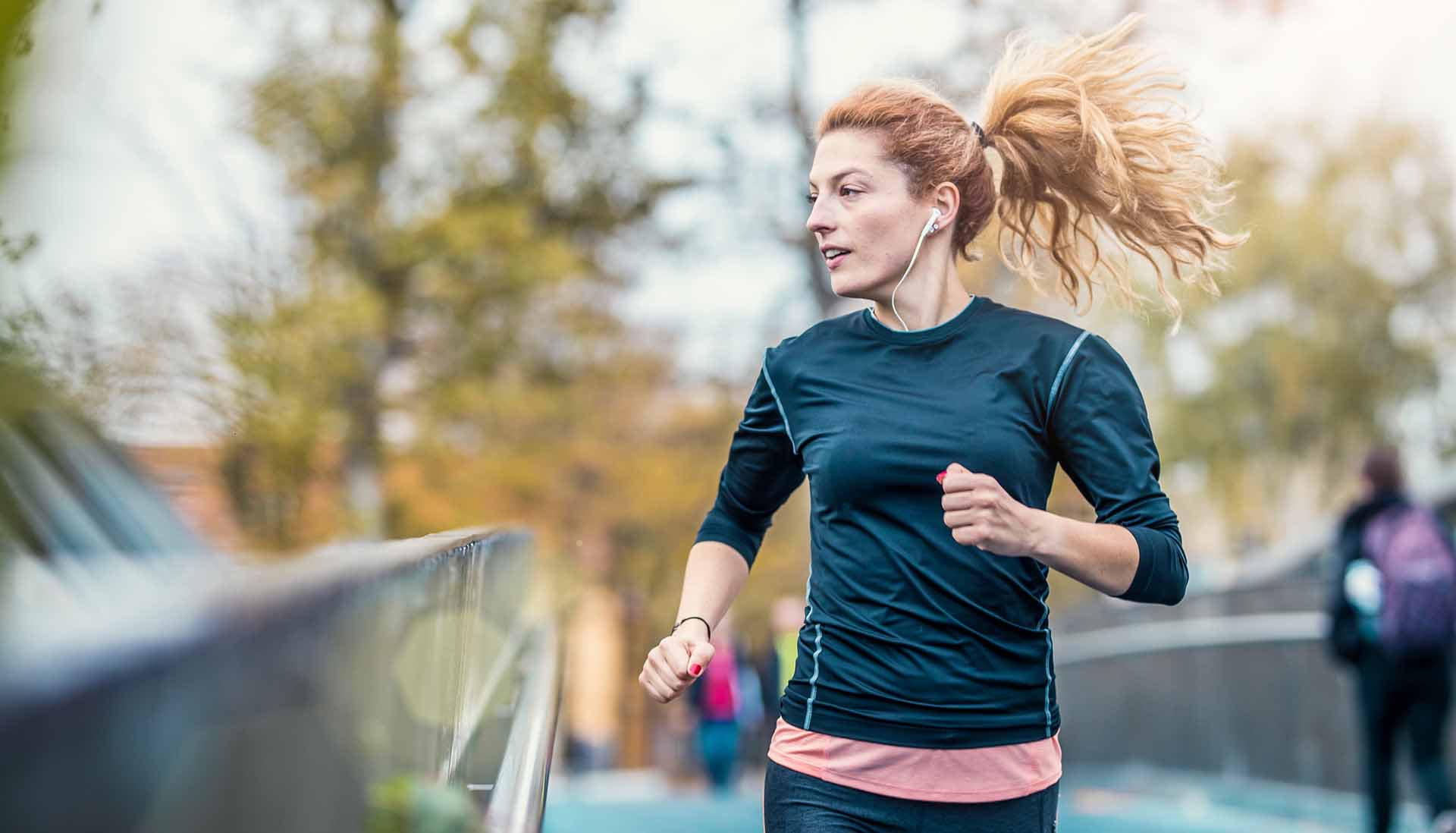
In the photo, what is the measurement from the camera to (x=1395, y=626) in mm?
7625

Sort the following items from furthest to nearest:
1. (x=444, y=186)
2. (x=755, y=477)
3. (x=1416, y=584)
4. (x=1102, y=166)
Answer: (x=444, y=186), (x=1416, y=584), (x=755, y=477), (x=1102, y=166)

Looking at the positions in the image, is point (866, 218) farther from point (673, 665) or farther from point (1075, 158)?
point (673, 665)

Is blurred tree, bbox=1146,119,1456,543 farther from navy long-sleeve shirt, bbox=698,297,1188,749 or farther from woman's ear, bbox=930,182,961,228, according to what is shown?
navy long-sleeve shirt, bbox=698,297,1188,749

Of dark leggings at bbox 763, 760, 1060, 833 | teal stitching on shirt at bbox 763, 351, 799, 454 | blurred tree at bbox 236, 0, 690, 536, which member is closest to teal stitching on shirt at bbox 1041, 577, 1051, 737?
dark leggings at bbox 763, 760, 1060, 833

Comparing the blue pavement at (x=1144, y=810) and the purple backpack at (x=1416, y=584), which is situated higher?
the purple backpack at (x=1416, y=584)

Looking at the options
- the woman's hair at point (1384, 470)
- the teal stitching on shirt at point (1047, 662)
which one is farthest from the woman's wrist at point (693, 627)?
Answer: the woman's hair at point (1384, 470)

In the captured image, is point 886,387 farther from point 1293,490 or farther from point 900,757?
point 1293,490

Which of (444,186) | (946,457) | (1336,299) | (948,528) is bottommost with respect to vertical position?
(948,528)

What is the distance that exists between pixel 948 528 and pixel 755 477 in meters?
0.51

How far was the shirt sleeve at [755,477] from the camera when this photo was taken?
3111mm

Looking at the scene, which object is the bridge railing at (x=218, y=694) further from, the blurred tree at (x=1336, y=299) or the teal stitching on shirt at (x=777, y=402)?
the blurred tree at (x=1336, y=299)

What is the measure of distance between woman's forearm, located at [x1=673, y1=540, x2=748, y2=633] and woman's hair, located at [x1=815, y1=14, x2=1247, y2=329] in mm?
693

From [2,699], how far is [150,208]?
24.5 ft

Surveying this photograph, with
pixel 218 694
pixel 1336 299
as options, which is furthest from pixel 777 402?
pixel 1336 299
